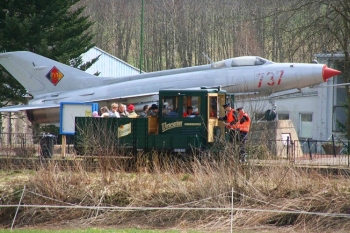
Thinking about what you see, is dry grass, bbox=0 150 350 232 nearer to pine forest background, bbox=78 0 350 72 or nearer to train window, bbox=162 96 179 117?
train window, bbox=162 96 179 117

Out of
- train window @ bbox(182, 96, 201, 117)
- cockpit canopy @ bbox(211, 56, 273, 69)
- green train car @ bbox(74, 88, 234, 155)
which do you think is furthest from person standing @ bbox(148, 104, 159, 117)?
cockpit canopy @ bbox(211, 56, 273, 69)

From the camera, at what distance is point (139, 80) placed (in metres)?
30.5

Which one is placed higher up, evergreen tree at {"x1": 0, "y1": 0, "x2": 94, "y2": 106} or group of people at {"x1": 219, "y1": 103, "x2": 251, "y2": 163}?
evergreen tree at {"x1": 0, "y1": 0, "x2": 94, "y2": 106}

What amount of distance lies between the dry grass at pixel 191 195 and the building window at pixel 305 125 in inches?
964

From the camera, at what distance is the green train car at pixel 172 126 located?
19969 millimetres

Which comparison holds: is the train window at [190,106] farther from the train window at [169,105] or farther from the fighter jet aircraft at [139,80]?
the fighter jet aircraft at [139,80]

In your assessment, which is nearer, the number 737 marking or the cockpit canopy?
the number 737 marking

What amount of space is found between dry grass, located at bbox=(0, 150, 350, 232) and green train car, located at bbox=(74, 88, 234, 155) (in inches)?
108

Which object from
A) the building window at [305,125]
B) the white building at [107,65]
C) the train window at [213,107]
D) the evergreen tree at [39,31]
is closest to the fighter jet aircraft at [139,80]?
the evergreen tree at [39,31]

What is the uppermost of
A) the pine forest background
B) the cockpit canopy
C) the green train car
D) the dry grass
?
the pine forest background

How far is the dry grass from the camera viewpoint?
15.1 metres

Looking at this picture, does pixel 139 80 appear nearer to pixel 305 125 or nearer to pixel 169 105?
pixel 169 105

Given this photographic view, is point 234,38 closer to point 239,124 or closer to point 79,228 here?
point 239,124

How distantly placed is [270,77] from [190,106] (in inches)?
324
